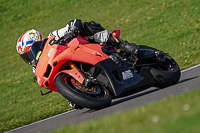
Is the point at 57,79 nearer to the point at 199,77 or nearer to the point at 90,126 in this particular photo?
the point at 90,126

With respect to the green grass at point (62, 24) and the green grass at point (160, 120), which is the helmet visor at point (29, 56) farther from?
the green grass at point (160, 120)

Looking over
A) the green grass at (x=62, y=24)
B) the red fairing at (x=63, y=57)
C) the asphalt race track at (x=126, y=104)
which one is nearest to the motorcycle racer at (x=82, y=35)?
the red fairing at (x=63, y=57)

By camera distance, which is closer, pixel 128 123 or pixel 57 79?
pixel 128 123

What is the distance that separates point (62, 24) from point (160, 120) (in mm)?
20010

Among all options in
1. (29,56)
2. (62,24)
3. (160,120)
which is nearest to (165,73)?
(29,56)

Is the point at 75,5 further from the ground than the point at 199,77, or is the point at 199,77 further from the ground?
the point at 199,77

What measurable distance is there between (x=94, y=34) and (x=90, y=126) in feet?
10.6

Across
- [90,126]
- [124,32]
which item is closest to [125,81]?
[90,126]

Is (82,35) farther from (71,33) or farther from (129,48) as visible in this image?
(129,48)

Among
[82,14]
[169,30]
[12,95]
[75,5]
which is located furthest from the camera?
[75,5]

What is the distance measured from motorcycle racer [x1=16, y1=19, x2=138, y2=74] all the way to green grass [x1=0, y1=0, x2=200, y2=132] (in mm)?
1910

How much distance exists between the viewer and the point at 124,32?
17797mm

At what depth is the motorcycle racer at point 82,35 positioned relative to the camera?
6.81m

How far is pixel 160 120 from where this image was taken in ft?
11.2
